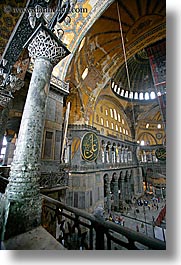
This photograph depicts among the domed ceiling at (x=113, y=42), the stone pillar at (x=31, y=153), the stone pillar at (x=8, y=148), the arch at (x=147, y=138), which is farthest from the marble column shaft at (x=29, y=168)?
the arch at (x=147, y=138)

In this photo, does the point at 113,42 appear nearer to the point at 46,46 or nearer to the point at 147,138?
the point at 46,46

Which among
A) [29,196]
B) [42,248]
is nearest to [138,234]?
[42,248]

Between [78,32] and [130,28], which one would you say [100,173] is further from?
[130,28]

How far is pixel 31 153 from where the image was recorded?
1942mm

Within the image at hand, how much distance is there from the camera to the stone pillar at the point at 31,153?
1.59 meters

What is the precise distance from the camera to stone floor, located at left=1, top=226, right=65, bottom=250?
4.67ft

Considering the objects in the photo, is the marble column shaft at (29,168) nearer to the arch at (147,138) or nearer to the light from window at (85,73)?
the light from window at (85,73)

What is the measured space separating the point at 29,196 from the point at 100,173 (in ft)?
31.8

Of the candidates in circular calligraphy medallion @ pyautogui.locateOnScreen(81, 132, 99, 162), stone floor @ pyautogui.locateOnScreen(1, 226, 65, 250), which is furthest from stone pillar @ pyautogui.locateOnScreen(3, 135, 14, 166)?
stone floor @ pyautogui.locateOnScreen(1, 226, 65, 250)

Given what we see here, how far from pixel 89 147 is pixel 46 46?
7414mm

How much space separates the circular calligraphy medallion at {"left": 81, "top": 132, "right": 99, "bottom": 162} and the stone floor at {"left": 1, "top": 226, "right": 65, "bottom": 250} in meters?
7.39

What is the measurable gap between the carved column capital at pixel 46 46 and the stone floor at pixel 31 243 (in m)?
2.72

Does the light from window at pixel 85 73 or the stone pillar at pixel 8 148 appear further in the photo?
the stone pillar at pixel 8 148

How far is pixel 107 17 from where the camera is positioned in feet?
23.4
